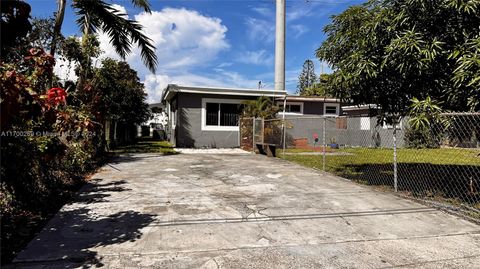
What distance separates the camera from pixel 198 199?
627 cm

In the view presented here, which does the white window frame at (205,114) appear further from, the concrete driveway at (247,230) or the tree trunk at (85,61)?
the concrete driveway at (247,230)

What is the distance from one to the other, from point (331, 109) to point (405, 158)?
9.06 metres

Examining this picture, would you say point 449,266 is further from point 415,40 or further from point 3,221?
point 3,221

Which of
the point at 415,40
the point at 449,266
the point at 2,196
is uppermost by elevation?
the point at 415,40

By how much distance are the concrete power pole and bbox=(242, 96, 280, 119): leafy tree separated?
9.40m

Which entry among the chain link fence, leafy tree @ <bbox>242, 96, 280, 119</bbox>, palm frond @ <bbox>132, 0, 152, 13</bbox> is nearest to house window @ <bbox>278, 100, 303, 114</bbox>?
the chain link fence

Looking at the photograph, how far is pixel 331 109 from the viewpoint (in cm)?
2245

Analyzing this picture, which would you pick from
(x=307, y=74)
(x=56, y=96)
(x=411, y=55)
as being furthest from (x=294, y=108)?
(x=307, y=74)

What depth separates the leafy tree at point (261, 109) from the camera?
54.5 ft

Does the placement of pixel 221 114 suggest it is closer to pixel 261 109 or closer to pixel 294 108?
pixel 261 109

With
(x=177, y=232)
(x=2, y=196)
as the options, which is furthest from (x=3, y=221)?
(x=177, y=232)

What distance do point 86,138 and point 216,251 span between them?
651 centimetres

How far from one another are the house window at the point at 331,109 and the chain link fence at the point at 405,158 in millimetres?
692

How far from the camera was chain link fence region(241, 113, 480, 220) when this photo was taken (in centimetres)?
639
